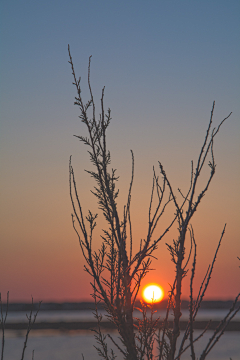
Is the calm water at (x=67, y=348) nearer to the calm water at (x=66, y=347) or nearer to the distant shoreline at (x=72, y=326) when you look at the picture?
the calm water at (x=66, y=347)

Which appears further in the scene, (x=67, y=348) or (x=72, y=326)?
(x=72, y=326)

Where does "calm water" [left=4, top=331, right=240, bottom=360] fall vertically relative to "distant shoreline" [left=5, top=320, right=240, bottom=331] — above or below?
below

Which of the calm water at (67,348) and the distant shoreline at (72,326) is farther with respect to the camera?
the distant shoreline at (72,326)

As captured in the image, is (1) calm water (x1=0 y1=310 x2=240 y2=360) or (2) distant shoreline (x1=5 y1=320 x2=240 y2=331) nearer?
(1) calm water (x1=0 y1=310 x2=240 y2=360)

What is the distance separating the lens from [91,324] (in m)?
25.0

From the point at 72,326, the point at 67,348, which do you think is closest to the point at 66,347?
the point at 67,348

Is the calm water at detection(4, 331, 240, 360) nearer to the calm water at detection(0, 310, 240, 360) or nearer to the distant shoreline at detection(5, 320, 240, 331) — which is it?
the calm water at detection(0, 310, 240, 360)

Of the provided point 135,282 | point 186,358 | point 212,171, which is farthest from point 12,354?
point 212,171

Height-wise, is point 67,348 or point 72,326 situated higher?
point 72,326

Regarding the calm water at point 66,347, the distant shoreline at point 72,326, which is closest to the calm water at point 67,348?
the calm water at point 66,347

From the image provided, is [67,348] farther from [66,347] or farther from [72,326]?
[72,326]

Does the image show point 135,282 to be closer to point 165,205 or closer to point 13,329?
point 165,205

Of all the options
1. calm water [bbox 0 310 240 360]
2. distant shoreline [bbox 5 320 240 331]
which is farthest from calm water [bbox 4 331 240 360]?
distant shoreline [bbox 5 320 240 331]

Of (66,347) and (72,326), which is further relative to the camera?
(72,326)
